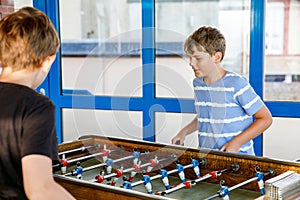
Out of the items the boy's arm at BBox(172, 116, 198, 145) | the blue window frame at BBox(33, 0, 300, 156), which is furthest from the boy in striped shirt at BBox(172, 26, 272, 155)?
the blue window frame at BBox(33, 0, 300, 156)

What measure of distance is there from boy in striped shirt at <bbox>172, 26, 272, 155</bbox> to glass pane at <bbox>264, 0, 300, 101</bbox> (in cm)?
93

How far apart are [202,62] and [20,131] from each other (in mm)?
1394

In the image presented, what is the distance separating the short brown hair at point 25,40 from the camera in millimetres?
1385

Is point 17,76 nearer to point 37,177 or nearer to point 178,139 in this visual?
point 37,177

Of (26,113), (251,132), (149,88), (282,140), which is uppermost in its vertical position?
(26,113)

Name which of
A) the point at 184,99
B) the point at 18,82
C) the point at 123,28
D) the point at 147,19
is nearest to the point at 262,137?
the point at 184,99

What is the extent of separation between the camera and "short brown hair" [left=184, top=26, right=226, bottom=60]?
2.51 meters

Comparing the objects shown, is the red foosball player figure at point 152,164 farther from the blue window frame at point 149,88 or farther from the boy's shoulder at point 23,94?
the blue window frame at point 149,88

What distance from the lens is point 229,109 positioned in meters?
2.44

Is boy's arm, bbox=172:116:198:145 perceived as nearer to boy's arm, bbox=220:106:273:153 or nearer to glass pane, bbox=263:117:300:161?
boy's arm, bbox=220:106:273:153

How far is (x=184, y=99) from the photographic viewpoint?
11.6 feet

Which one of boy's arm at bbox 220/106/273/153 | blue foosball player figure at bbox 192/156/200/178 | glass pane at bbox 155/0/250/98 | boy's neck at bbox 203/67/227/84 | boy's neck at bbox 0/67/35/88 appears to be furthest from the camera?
glass pane at bbox 155/0/250/98

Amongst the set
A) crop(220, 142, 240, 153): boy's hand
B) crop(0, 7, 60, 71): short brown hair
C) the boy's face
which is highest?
crop(0, 7, 60, 71): short brown hair

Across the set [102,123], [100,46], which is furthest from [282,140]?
[100,46]
